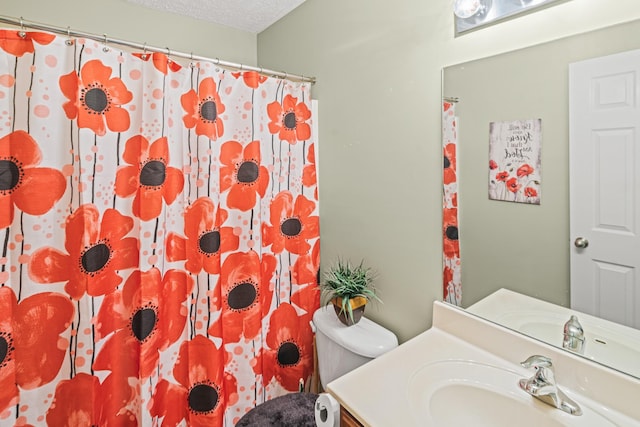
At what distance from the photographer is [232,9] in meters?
1.92

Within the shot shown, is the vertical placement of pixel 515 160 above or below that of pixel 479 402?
above

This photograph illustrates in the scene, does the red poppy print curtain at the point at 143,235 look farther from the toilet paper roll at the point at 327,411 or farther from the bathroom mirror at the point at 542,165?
the bathroom mirror at the point at 542,165

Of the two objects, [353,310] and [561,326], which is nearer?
[561,326]

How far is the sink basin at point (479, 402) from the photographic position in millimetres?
814

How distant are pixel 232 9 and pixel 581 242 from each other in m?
2.05

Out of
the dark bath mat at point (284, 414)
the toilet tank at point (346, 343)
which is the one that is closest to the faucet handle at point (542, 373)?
the toilet tank at point (346, 343)

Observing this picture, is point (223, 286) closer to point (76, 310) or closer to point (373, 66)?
point (76, 310)

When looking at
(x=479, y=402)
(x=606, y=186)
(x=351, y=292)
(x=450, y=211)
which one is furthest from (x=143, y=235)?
(x=606, y=186)

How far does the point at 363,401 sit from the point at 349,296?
600mm

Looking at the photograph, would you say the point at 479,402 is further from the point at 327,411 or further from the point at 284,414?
the point at 284,414

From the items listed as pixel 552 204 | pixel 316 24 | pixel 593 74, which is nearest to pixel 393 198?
pixel 552 204

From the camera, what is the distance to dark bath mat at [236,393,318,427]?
4.26 feet

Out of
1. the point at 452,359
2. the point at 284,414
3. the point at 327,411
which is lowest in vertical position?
the point at 284,414

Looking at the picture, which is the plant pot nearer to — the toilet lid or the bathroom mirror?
the toilet lid
